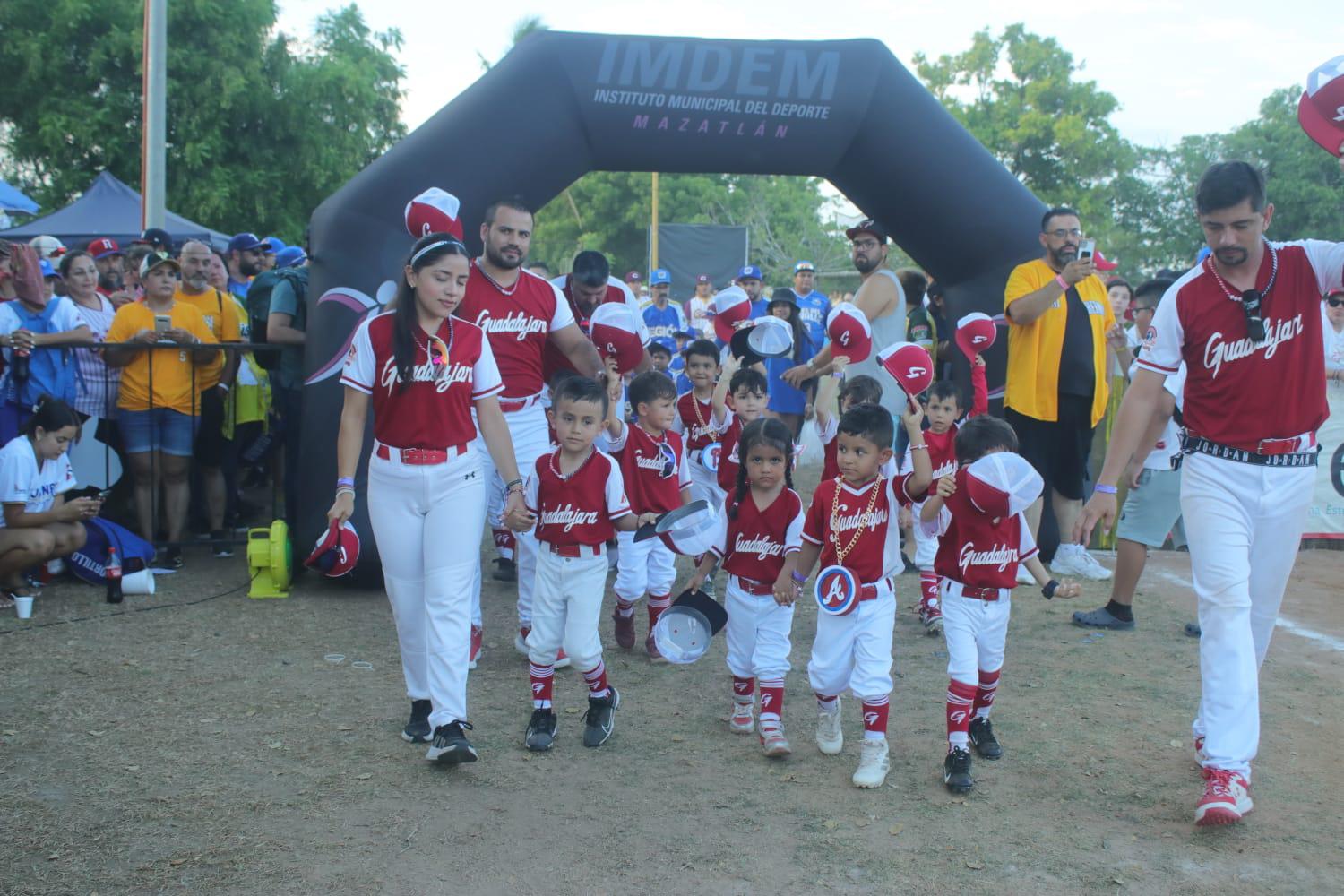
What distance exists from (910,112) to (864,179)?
0.55 meters

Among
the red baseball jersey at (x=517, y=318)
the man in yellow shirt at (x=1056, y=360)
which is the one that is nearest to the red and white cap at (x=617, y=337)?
the red baseball jersey at (x=517, y=318)

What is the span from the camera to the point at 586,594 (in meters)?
4.61

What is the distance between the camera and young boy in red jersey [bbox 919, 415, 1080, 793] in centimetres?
418

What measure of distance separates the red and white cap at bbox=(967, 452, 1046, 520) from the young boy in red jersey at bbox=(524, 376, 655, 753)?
4.38 ft

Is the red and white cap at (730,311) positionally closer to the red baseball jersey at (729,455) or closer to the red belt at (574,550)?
the red baseball jersey at (729,455)

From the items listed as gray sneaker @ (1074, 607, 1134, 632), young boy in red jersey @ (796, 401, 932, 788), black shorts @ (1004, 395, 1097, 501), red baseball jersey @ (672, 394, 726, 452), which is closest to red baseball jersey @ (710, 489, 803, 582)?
young boy in red jersey @ (796, 401, 932, 788)

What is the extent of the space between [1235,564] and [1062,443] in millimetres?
3773

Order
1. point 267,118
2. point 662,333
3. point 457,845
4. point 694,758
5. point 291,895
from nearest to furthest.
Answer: point 291,895 → point 457,845 → point 694,758 → point 662,333 → point 267,118

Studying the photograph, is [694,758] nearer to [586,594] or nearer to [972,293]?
[586,594]

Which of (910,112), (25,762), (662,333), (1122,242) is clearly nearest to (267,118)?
(662,333)

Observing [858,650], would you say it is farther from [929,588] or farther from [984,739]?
[929,588]

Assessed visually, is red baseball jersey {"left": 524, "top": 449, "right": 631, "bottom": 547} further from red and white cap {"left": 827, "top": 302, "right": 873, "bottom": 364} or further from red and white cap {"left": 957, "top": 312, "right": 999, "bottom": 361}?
red and white cap {"left": 957, "top": 312, "right": 999, "bottom": 361}

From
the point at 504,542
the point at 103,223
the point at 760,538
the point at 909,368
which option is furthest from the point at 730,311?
the point at 103,223

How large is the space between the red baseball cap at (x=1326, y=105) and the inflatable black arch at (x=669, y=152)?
4.07 metres
